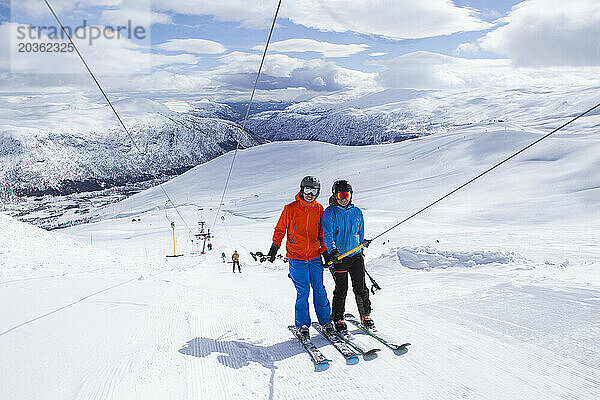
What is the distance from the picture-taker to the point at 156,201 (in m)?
108

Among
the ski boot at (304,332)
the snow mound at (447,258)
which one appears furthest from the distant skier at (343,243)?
the snow mound at (447,258)

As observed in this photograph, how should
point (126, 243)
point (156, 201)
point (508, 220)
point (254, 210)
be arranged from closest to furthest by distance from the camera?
point (508, 220) < point (126, 243) < point (254, 210) < point (156, 201)

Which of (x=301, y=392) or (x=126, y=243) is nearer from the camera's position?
(x=301, y=392)

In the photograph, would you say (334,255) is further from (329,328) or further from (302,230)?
(329,328)

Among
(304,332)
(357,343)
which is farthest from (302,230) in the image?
(357,343)

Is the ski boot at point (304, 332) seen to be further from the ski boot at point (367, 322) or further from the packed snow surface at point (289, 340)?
the ski boot at point (367, 322)

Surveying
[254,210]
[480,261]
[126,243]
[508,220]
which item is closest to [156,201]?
[254,210]

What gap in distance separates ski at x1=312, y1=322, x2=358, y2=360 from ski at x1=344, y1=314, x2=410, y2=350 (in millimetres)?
393

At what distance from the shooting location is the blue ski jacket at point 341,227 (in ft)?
15.4

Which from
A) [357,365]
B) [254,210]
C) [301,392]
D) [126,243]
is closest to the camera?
[301,392]

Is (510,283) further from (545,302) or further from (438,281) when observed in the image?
(438,281)

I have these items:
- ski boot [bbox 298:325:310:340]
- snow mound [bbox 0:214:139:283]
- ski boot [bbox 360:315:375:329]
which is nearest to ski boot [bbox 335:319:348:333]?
ski boot [bbox 360:315:375:329]

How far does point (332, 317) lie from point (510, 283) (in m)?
3.10

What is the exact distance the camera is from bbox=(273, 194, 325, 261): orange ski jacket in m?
4.77
